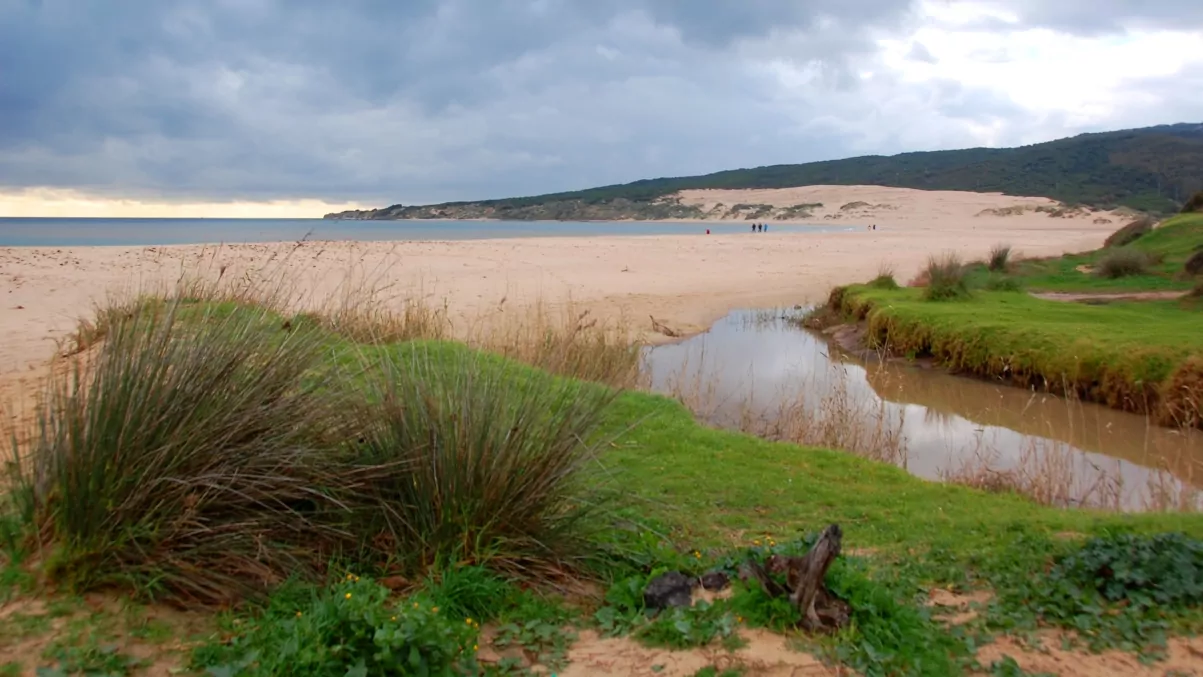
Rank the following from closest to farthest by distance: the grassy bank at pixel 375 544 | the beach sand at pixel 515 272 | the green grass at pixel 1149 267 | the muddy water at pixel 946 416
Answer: the grassy bank at pixel 375 544 < the muddy water at pixel 946 416 < the beach sand at pixel 515 272 < the green grass at pixel 1149 267

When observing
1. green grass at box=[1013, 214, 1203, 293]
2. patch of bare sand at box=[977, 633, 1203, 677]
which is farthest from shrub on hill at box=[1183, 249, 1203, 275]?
patch of bare sand at box=[977, 633, 1203, 677]

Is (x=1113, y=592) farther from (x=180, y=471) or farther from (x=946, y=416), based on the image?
(x=946, y=416)

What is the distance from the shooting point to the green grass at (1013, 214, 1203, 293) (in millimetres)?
19984

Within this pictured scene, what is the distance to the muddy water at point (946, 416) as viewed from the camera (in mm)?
8461

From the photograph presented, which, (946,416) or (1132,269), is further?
(1132,269)

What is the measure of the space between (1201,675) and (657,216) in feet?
326

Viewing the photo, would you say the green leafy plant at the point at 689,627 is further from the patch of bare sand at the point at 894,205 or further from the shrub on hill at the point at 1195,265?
the patch of bare sand at the point at 894,205

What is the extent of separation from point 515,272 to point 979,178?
95996 millimetres

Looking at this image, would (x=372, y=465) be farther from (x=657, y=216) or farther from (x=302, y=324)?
(x=657, y=216)

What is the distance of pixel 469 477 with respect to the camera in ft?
14.2

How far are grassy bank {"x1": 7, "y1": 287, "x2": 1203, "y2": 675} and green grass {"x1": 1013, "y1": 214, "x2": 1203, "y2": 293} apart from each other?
17.1m

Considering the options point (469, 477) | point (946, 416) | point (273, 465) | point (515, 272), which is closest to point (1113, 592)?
point (469, 477)

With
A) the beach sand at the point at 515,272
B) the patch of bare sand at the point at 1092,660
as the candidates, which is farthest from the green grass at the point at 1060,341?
the patch of bare sand at the point at 1092,660

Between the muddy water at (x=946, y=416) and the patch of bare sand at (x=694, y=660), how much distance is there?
4617 mm
